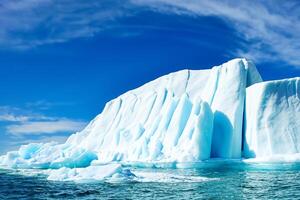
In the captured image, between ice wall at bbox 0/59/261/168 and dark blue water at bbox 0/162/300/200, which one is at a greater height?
ice wall at bbox 0/59/261/168

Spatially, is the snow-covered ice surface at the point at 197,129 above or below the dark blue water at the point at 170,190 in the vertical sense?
above

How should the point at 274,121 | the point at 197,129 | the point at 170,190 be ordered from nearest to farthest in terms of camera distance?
the point at 170,190, the point at 274,121, the point at 197,129

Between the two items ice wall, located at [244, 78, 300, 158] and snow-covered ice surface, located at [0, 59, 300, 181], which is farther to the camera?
snow-covered ice surface, located at [0, 59, 300, 181]

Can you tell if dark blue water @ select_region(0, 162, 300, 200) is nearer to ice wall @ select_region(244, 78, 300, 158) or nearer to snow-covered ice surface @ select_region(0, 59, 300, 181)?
Answer: snow-covered ice surface @ select_region(0, 59, 300, 181)

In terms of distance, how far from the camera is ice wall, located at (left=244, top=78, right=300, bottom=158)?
2995 cm

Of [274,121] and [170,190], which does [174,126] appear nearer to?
[274,121]

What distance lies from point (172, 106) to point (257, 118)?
9000mm

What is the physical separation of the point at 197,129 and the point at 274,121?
5.63 metres

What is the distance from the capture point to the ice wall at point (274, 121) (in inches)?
1179

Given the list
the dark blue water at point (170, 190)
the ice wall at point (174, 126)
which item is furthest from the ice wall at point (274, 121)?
the dark blue water at point (170, 190)

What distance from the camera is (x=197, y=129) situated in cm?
3108

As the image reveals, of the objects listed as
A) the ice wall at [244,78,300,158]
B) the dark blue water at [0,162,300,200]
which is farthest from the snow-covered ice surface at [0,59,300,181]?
the dark blue water at [0,162,300,200]

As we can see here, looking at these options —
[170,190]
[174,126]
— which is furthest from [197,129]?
[170,190]

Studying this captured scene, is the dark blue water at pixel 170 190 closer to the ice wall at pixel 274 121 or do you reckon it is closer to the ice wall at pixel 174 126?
the ice wall at pixel 274 121
